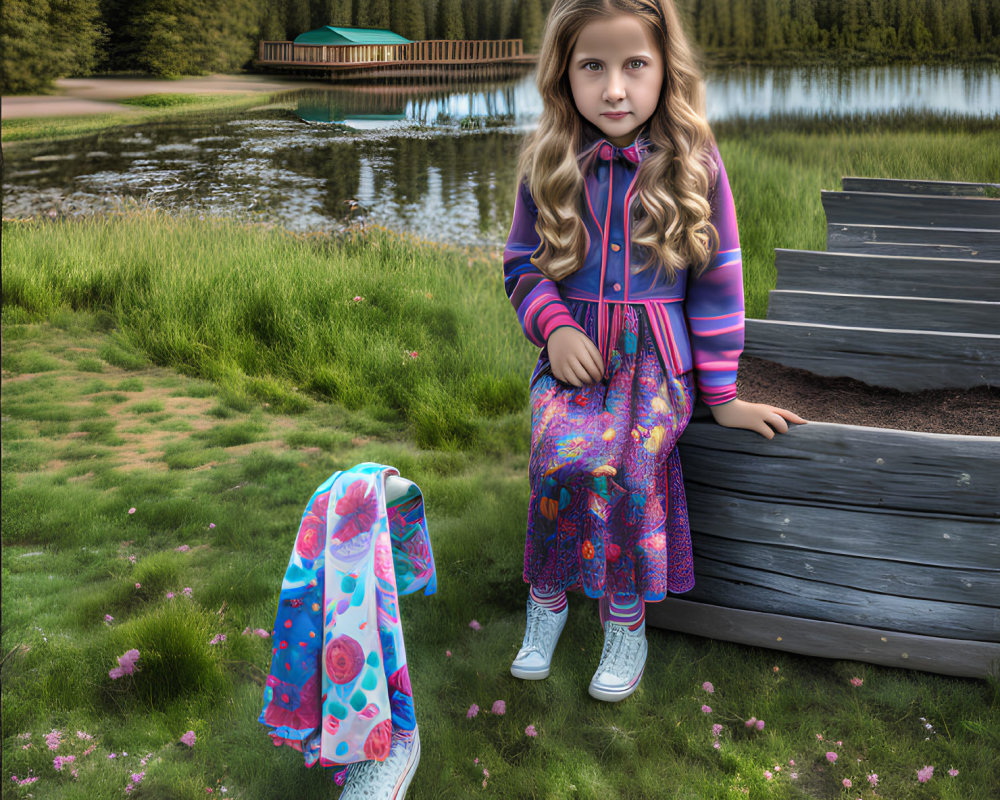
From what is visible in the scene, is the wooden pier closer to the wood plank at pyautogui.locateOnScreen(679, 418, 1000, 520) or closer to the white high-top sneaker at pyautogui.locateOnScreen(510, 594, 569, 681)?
the wood plank at pyautogui.locateOnScreen(679, 418, 1000, 520)

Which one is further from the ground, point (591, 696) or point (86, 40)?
point (86, 40)

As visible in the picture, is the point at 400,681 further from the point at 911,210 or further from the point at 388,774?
the point at 911,210

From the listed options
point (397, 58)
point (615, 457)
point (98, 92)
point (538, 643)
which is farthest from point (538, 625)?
point (98, 92)

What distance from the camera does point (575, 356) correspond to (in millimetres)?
1475

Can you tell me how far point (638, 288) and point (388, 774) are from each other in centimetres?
104

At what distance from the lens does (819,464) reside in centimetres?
161

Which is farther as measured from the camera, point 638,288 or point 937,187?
point 937,187

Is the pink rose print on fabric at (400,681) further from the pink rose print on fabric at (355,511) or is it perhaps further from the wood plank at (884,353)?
the wood plank at (884,353)

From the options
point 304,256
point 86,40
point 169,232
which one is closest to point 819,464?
point 304,256

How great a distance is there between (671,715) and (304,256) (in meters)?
2.36

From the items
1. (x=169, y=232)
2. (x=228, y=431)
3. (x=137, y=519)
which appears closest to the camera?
(x=137, y=519)

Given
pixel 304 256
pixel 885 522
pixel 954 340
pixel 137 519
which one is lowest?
pixel 137 519

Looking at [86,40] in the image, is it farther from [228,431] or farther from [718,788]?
[718,788]

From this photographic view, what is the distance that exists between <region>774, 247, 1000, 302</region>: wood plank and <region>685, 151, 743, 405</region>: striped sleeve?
1.19m
